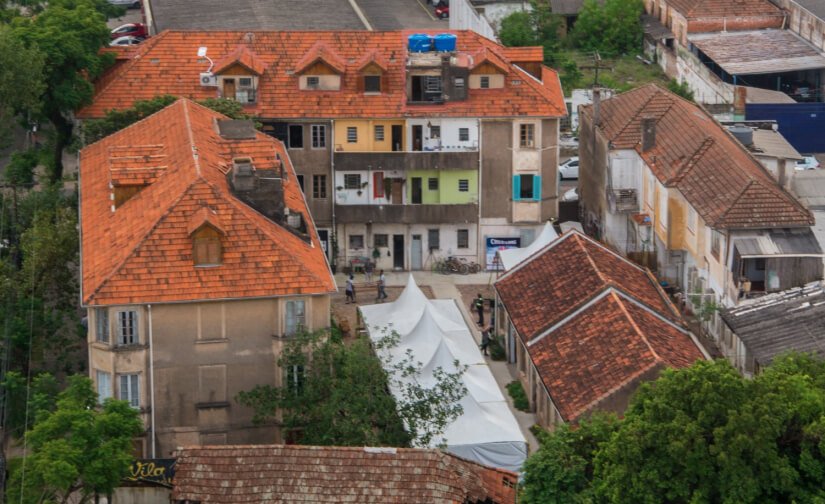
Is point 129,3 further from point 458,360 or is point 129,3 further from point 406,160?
point 458,360

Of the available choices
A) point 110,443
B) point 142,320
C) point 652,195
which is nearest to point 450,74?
point 652,195

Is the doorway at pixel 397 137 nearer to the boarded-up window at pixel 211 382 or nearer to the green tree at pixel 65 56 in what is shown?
the green tree at pixel 65 56

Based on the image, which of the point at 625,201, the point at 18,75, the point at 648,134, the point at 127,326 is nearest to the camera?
the point at 127,326

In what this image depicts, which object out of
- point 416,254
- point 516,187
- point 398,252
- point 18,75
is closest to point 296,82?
point 398,252

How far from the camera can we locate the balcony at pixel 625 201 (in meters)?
86.6

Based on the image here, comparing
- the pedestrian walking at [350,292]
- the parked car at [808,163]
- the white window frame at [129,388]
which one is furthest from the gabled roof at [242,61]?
the parked car at [808,163]

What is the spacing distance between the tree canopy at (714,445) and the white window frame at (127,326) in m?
16.9

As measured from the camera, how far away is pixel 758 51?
111812 millimetres

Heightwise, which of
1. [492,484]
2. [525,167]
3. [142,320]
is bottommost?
[492,484]

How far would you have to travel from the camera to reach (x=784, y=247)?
243ft

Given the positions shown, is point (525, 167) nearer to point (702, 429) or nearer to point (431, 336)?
point (431, 336)

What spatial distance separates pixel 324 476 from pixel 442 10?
72922 mm

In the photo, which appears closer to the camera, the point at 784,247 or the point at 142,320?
the point at 142,320

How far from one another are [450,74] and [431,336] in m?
17.9
